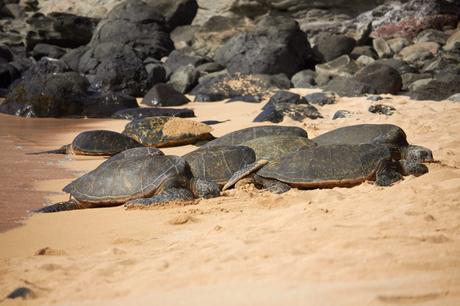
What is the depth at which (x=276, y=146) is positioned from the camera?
5625mm

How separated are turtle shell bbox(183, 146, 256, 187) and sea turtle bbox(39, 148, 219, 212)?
0.22 metres

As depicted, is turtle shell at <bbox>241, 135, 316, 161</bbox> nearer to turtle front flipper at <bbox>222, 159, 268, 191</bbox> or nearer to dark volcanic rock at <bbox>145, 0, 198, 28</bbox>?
turtle front flipper at <bbox>222, 159, 268, 191</bbox>

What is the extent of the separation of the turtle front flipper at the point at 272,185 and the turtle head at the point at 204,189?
1.44ft

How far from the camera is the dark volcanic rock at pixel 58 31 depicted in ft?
75.0

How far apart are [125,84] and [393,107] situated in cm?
810

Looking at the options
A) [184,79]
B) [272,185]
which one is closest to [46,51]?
[184,79]

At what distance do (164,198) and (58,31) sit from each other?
20.6 meters

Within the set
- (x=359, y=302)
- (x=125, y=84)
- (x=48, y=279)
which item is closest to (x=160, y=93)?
(x=125, y=84)

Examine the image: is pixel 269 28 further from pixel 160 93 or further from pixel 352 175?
pixel 352 175

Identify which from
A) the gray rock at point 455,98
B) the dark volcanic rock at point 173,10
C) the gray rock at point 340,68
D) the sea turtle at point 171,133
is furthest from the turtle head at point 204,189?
the dark volcanic rock at point 173,10

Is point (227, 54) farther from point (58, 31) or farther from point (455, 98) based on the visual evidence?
point (58, 31)

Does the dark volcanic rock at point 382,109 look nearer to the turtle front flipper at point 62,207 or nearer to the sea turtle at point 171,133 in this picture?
the sea turtle at point 171,133

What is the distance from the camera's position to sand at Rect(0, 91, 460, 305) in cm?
239

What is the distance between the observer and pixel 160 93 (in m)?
13.1
